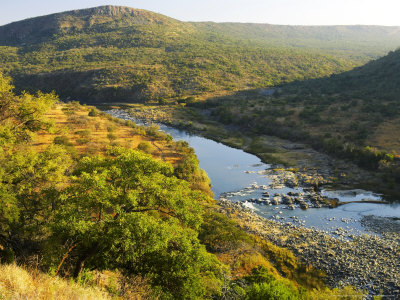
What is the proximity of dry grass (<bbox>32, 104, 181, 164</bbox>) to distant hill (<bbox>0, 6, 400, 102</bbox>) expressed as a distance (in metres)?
38.5

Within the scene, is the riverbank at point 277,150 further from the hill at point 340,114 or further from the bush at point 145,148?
the bush at point 145,148

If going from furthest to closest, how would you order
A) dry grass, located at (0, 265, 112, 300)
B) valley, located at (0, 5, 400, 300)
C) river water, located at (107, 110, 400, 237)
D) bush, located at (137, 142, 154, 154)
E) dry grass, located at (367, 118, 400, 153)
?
1. dry grass, located at (367, 118, 400, 153)
2. bush, located at (137, 142, 154, 154)
3. river water, located at (107, 110, 400, 237)
4. valley, located at (0, 5, 400, 300)
5. dry grass, located at (0, 265, 112, 300)

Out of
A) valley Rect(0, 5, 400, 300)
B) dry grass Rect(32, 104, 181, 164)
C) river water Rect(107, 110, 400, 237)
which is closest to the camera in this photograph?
valley Rect(0, 5, 400, 300)

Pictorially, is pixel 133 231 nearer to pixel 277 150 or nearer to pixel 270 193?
pixel 270 193

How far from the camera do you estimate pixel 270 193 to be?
114 ft

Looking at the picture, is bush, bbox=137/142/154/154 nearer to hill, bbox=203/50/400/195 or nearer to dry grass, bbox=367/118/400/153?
hill, bbox=203/50/400/195

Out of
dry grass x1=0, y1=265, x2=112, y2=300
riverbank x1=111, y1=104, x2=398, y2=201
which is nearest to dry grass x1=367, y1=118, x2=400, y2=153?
riverbank x1=111, y1=104, x2=398, y2=201

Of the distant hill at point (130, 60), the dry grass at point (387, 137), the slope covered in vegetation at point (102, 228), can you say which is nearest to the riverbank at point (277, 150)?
the dry grass at point (387, 137)

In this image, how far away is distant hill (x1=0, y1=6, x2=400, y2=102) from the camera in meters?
101

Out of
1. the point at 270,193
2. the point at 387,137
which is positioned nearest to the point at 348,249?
the point at 270,193

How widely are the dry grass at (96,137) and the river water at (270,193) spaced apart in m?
6.90

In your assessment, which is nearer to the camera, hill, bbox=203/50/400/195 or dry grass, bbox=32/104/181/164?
dry grass, bbox=32/104/181/164

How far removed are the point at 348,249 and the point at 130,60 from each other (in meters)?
115

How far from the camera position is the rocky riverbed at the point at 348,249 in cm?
1980
